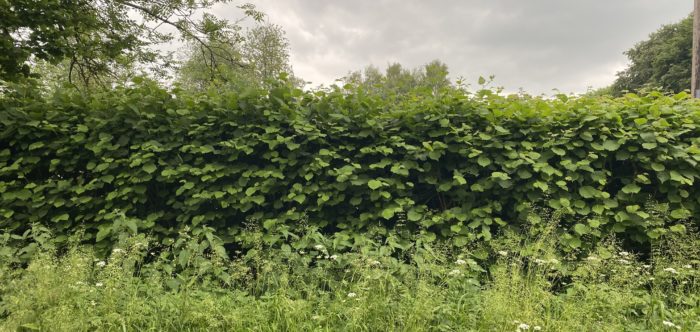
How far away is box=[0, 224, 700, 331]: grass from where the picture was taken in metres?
2.31

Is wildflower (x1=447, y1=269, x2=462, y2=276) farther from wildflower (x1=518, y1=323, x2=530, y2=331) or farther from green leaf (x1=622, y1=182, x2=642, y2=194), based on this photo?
green leaf (x1=622, y1=182, x2=642, y2=194)

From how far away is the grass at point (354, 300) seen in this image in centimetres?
231

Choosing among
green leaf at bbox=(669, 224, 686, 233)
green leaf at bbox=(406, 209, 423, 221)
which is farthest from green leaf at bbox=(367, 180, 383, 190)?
green leaf at bbox=(669, 224, 686, 233)

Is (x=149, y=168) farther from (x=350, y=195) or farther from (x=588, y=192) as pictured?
(x=588, y=192)

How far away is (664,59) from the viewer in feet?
75.9

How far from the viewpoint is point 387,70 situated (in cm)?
3812

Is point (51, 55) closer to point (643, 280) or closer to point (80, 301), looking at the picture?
point (80, 301)

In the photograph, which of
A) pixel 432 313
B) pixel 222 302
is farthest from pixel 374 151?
pixel 222 302

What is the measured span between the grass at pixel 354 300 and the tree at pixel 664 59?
22.5m

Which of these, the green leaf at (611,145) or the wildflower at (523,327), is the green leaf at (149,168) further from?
the green leaf at (611,145)

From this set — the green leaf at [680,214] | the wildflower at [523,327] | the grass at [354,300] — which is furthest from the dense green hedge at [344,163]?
the wildflower at [523,327]

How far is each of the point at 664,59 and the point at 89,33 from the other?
30.4 meters

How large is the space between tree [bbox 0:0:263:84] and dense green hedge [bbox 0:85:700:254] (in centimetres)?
140

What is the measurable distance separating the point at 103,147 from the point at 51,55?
2.53 metres
